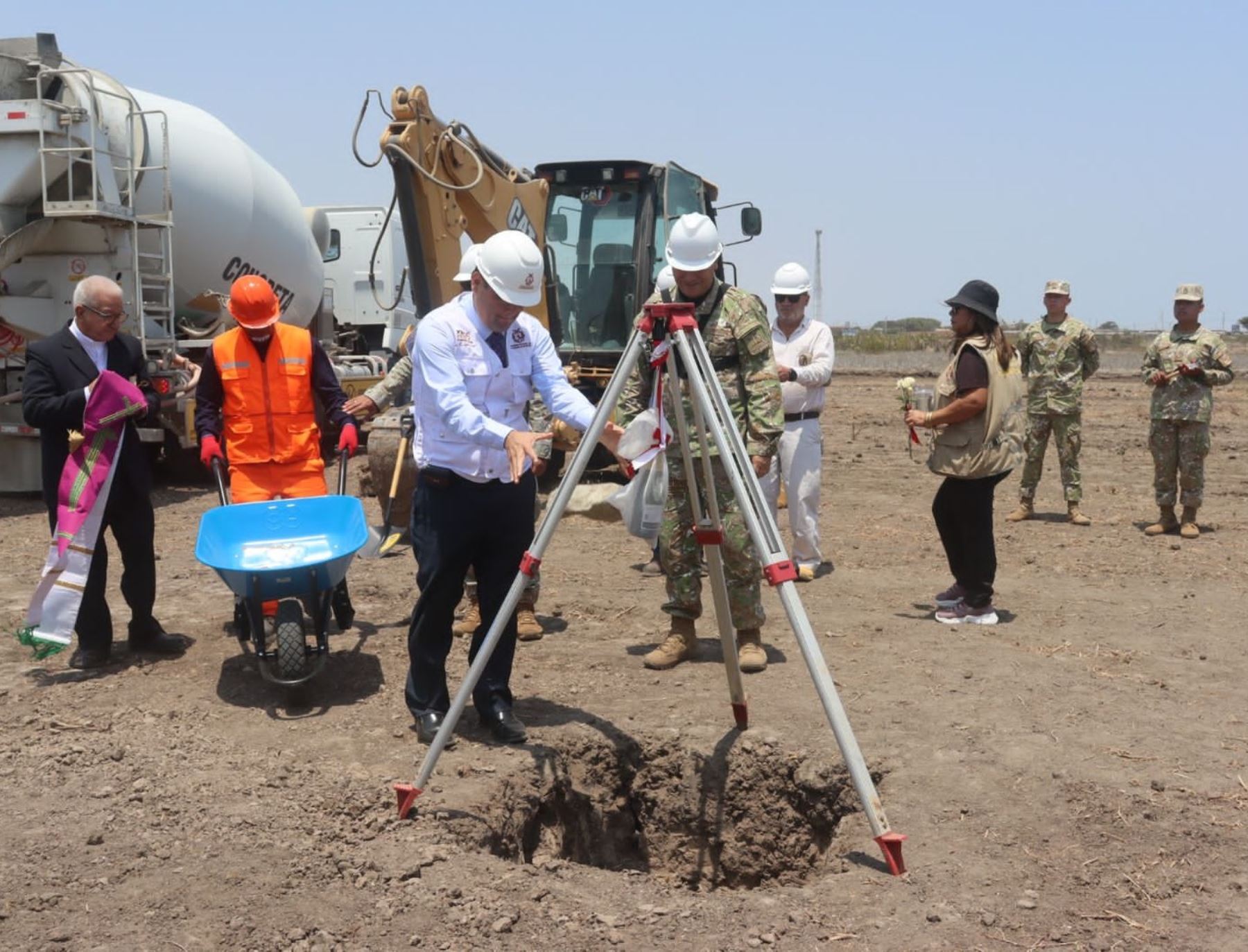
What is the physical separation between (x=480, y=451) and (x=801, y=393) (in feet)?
11.5

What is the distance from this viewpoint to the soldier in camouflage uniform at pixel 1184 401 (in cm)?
966

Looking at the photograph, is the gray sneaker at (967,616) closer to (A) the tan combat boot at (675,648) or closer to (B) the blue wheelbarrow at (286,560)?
(A) the tan combat boot at (675,648)

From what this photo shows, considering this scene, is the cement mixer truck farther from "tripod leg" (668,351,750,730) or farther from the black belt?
"tripod leg" (668,351,750,730)

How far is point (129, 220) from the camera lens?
36.2 ft

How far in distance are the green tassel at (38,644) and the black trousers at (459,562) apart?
1934mm

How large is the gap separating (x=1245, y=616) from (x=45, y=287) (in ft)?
32.3

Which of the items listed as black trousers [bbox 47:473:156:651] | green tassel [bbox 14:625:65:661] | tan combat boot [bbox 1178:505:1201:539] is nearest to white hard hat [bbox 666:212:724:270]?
black trousers [bbox 47:473:156:651]

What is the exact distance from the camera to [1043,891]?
3.90m

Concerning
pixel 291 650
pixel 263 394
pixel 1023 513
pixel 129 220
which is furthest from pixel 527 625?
pixel 129 220

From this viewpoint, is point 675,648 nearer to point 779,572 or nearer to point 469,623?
point 469,623

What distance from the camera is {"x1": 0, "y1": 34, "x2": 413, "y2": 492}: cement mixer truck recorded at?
10500 mm

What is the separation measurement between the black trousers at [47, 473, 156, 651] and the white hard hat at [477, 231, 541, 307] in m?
2.56

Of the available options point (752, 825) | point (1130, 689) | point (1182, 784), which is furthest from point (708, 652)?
point (1182, 784)

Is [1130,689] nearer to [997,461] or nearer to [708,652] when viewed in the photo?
[997,461]
